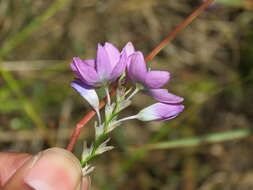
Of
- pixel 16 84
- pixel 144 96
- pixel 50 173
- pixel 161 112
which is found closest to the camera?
pixel 50 173

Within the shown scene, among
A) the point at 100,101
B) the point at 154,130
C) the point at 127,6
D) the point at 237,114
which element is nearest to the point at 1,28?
the point at 127,6

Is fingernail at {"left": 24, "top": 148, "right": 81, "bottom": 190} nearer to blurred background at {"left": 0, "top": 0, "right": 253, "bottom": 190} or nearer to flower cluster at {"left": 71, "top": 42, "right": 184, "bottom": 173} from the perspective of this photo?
flower cluster at {"left": 71, "top": 42, "right": 184, "bottom": 173}

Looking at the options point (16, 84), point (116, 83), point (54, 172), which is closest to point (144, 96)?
point (16, 84)

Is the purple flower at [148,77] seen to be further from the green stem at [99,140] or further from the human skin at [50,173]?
the human skin at [50,173]

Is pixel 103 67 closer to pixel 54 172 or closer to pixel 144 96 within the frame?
pixel 54 172

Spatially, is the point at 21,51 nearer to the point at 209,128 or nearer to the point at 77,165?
the point at 209,128

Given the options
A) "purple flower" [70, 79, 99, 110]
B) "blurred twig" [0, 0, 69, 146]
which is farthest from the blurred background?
"purple flower" [70, 79, 99, 110]
